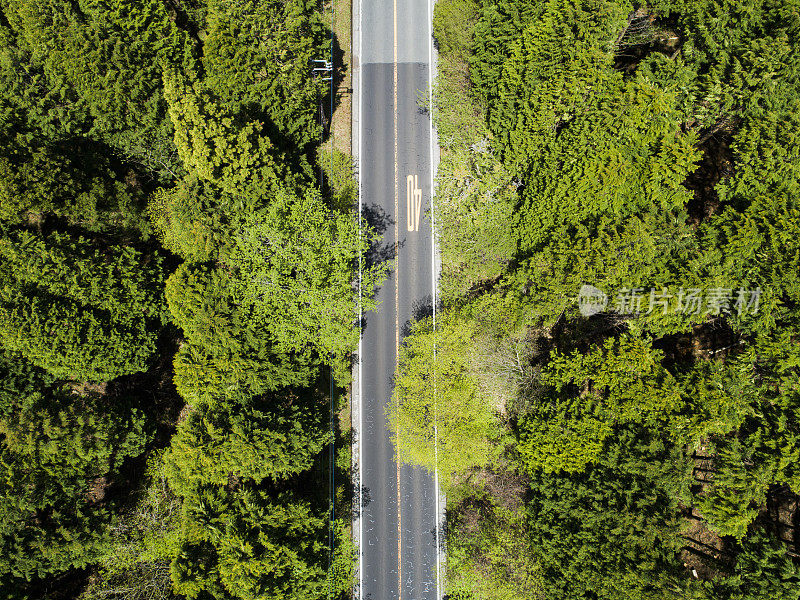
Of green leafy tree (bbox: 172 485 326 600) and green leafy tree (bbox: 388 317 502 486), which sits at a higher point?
green leafy tree (bbox: 388 317 502 486)

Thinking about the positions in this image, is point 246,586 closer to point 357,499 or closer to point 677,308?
point 357,499

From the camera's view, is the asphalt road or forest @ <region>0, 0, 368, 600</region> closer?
forest @ <region>0, 0, 368, 600</region>

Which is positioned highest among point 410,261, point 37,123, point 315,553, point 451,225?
point 37,123

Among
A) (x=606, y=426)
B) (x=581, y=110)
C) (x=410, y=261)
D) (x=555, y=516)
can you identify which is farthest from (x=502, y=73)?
(x=555, y=516)

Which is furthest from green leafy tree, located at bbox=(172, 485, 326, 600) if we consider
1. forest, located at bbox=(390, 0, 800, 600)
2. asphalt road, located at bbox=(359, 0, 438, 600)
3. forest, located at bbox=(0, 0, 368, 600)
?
forest, located at bbox=(390, 0, 800, 600)

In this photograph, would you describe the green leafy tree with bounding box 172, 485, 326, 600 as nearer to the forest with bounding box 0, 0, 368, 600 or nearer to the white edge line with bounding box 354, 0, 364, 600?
the forest with bounding box 0, 0, 368, 600

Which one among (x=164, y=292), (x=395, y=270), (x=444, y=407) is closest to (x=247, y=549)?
(x=444, y=407)

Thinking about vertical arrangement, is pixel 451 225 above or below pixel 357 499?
above
